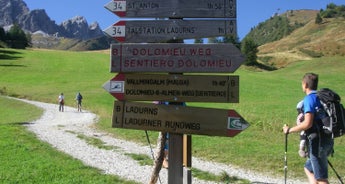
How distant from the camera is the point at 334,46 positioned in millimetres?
139125

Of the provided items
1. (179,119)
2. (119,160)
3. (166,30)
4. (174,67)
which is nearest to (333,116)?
(179,119)

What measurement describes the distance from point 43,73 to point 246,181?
65.7 metres

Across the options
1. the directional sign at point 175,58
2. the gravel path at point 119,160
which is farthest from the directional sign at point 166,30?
the gravel path at point 119,160

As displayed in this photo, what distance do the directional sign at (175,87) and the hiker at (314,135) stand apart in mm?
1446

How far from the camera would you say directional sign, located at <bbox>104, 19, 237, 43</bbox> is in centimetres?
640

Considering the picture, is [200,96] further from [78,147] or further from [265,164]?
[78,147]

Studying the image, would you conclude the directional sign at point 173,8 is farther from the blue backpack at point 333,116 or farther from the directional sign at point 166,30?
the blue backpack at point 333,116

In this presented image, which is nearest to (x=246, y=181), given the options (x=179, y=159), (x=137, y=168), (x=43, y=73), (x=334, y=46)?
(x=137, y=168)

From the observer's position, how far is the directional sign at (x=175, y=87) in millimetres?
6219

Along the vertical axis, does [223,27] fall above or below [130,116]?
above

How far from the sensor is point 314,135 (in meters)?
7.04

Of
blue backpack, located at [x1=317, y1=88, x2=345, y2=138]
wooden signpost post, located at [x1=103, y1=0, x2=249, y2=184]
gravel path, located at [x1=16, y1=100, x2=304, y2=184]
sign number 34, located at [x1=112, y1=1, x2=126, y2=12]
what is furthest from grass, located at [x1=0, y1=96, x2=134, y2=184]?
blue backpack, located at [x1=317, y1=88, x2=345, y2=138]

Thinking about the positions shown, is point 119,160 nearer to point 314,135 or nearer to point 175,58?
point 314,135

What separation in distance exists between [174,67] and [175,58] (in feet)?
0.42
